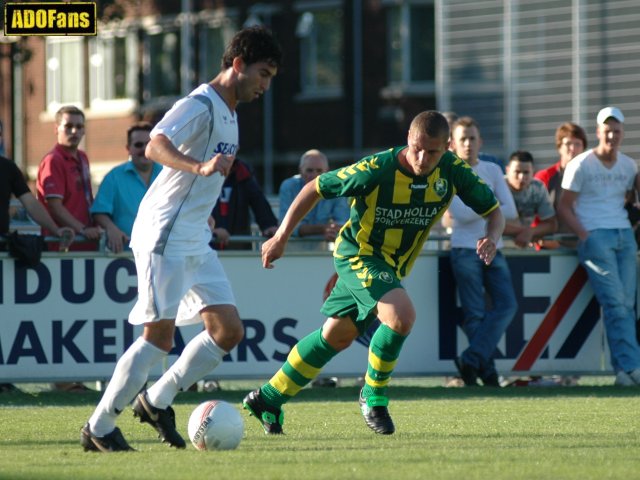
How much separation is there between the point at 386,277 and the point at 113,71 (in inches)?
1200

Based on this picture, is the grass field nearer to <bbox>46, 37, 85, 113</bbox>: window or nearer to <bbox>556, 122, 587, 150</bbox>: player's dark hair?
<bbox>556, 122, 587, 150</bbox>: player's dark hair

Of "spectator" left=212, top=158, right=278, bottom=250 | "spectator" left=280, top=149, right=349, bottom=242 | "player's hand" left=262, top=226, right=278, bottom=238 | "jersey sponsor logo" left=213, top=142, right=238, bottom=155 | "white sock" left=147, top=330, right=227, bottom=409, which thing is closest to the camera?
"jersey sponsor logo" left=213, top=142, right=238, bottom=155

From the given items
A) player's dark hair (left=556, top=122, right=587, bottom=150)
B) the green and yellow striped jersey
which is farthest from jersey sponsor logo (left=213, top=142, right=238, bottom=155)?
player's dark hair (left=556, top=122, right=587, bottom=150)

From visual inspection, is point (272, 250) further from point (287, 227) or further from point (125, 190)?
point (125, 190)

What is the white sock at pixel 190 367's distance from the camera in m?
8.36

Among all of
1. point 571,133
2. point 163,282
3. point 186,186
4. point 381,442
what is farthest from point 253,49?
point 571,133

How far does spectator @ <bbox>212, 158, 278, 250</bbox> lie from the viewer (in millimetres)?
13695

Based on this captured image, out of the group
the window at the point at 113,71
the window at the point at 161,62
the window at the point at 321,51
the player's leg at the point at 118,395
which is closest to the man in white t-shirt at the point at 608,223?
the player's leg at the point at 118,395

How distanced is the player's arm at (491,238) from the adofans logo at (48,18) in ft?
19.8

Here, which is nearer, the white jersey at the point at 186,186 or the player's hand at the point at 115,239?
the white jersey at the point at 186,186

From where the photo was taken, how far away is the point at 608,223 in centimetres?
1365

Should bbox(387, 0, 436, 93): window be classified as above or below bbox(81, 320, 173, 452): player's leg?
above

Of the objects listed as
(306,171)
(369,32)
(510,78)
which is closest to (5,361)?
(306,171)

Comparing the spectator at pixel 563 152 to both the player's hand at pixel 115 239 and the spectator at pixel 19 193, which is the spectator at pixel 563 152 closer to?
the player's hand at pixel 115 239
